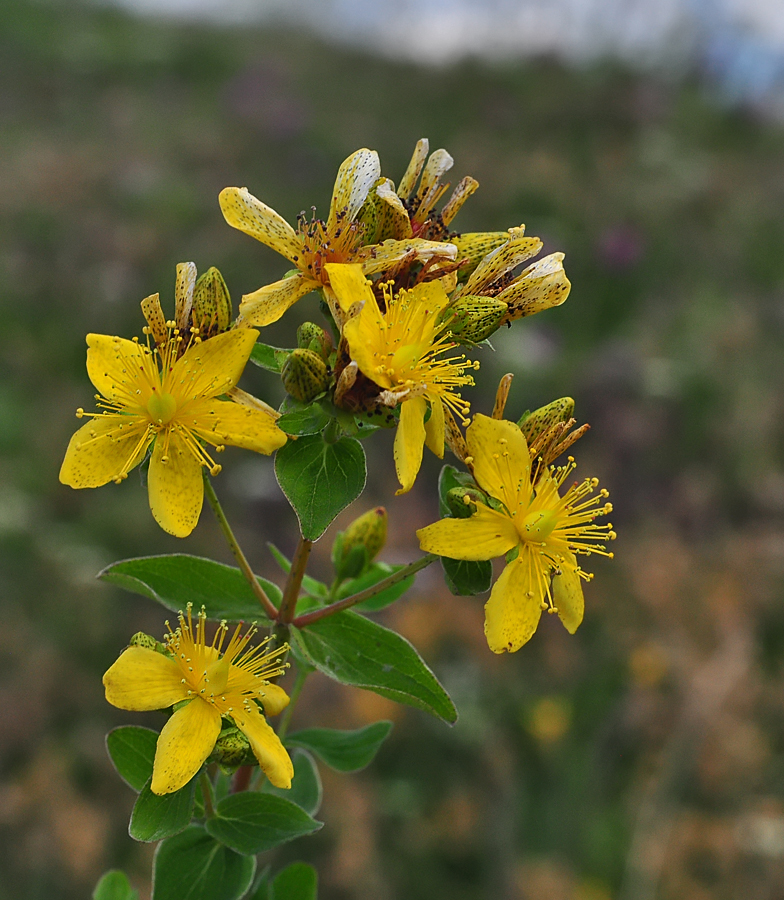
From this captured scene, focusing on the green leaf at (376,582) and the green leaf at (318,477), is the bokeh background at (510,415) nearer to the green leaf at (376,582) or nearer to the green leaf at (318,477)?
the green leaf at (376,582)

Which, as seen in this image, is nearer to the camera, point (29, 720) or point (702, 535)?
point (29, 720)

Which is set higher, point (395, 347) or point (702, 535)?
point (395, 347)

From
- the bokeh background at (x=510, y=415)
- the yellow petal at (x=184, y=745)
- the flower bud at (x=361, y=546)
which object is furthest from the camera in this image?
the bokeh background at (x=510, y=415)

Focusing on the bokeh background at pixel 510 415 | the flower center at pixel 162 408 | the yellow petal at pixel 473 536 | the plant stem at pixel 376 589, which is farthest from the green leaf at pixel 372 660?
the bokeh background at pixel 510 415

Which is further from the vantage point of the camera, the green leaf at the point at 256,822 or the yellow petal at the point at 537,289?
the yellow petal at the point at 537,289

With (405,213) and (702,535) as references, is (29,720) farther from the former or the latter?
(702,535)

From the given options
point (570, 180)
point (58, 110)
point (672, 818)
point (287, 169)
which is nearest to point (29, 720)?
point (672, 818)

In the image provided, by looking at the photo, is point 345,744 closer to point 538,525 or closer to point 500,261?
point 538,525
